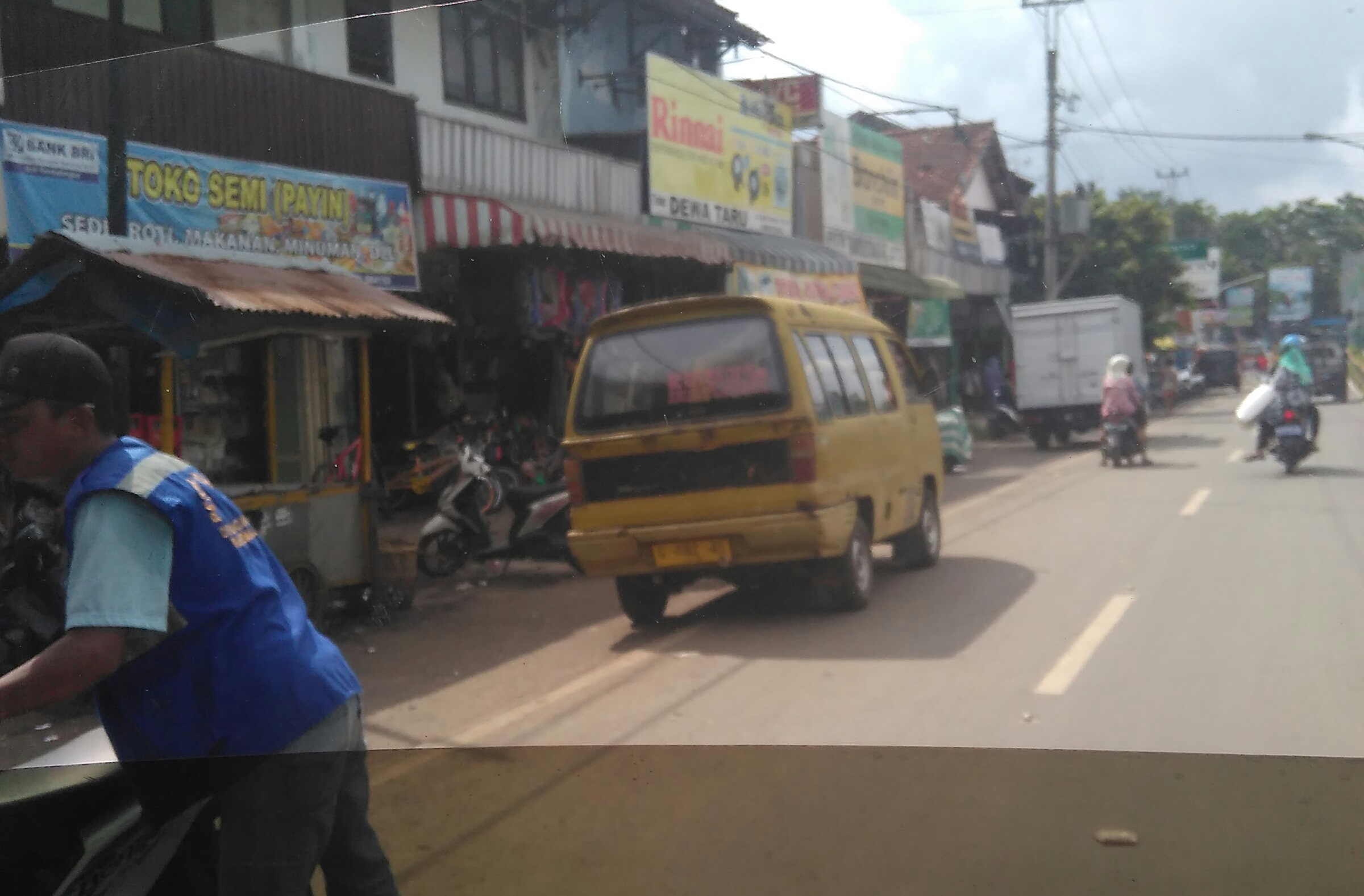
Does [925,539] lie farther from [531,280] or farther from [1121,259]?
[531,280]

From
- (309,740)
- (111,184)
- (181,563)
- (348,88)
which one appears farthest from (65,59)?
(309,740)

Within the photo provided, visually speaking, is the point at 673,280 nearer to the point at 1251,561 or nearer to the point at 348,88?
the point at 348,88

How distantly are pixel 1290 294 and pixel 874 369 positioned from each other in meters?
1.07

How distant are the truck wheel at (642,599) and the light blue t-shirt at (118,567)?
174 cm

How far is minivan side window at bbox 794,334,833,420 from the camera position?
130 inches

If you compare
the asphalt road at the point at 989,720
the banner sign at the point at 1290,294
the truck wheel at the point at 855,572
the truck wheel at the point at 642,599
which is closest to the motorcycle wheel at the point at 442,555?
the asphalt road at the point at 989,720

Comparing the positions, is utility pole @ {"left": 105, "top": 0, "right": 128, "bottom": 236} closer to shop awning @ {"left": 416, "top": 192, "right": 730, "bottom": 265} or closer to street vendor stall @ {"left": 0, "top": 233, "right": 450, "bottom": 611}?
street vendor stall @ {"left": 0, "top": 233, "right": 450, "bottom": 611}

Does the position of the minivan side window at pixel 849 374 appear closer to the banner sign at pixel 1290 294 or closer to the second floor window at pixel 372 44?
the banner sign at pixel 1290 294

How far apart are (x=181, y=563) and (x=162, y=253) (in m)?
1.37

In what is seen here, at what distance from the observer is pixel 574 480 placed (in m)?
3.42

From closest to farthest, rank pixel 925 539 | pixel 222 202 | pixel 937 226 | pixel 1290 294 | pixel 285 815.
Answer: pixel 285 815 < pixel 1290 294 < pixel 222 202 < pixel 937 226 < pixel 925 539

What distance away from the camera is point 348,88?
9.25ft

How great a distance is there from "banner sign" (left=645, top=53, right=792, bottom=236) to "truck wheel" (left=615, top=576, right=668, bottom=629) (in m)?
1.09

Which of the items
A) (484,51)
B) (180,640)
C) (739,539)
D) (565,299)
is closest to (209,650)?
(180,640)
